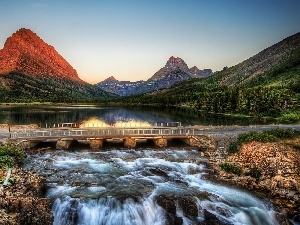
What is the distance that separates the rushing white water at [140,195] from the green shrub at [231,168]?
3054 millimetres

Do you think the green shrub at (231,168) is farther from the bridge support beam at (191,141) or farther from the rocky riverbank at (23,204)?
the rocky riverbank at (23,204)

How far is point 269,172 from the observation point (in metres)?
39.2

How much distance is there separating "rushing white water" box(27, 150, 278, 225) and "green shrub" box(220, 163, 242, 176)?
3.05m

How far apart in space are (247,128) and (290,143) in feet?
57.3

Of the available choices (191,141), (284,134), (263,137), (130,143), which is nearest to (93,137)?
(130,143)

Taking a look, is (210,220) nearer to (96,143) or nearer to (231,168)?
(231,168)

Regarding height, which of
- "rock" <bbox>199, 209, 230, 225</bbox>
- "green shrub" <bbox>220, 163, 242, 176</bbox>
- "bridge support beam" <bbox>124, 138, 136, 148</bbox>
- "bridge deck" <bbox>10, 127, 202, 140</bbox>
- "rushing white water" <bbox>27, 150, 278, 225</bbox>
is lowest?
"rock" <bbox>199, 209, 230, 225</bbox>

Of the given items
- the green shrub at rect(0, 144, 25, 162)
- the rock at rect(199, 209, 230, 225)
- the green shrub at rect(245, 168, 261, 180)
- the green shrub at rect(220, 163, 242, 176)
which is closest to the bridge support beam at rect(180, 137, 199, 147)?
the green shrub at rect(220, 163, 242, 176)

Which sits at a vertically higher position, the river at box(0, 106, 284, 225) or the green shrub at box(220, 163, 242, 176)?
the green shrub at box(220, 163, 242, 176)

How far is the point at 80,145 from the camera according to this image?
55.2m

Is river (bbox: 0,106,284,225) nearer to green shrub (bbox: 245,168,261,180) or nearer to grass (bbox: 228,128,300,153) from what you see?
green shrub (bbox: 245,168,261,180)

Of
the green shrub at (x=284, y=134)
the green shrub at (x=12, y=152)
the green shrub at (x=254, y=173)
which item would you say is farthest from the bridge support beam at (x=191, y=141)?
the green shrub at (x=12, y=152)

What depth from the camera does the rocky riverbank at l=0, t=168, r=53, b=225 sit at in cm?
2436

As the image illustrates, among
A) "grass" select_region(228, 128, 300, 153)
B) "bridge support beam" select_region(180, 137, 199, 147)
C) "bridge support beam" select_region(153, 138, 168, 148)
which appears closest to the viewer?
"grass" select_region(228, 128, 300, 153)
